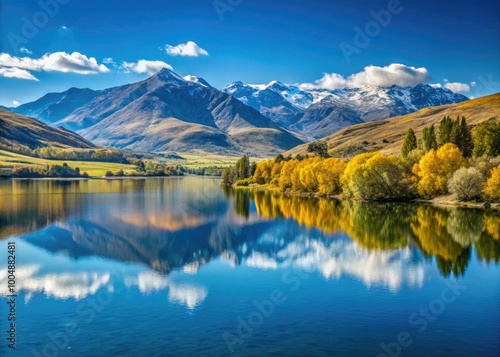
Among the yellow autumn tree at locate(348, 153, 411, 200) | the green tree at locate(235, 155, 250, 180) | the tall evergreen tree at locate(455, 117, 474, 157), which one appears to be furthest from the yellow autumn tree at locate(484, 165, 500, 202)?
the green tree at locate(235, 155, 250, 180)

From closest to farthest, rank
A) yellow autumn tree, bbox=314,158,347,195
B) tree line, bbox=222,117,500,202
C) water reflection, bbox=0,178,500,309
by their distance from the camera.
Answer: water reflection, bbox=0,178,500,309
tree line, bbox=222,117,500,202
yellow autumn tree, bbox=314,158,347,195

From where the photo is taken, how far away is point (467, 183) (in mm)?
92438

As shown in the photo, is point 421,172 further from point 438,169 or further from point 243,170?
point 243,170

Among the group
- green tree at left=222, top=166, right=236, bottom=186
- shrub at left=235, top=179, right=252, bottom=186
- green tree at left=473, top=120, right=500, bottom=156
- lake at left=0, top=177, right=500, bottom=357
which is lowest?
lake at left=0, top=177, right=500, bottom=357

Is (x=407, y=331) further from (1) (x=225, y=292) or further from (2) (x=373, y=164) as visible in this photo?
(2) (x=373, y=164)

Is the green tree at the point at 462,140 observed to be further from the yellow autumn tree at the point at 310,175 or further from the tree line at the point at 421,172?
the yellow autumn tree at the point at 310,175

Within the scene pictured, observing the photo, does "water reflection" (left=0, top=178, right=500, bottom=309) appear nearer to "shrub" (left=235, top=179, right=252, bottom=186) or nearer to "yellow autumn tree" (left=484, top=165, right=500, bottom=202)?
"yellow autumn tree" (left=484, top=165, right=500, bottom=202)

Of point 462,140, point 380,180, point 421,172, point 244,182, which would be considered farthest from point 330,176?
point 244,182

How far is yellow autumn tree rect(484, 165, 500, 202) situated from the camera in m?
87.2

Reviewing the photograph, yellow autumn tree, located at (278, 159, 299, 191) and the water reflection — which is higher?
yellow autumn tree, located at (278, 159, 299, 191)

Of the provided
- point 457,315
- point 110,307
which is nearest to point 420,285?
point 457,315

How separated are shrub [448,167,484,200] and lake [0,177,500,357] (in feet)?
54.7

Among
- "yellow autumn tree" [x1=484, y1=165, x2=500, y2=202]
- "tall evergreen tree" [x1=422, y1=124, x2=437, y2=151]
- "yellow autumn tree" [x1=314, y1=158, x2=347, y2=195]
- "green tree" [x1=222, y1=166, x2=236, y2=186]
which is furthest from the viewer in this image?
"green tree" [x1=222, y1=166, x2=236, y2=186]

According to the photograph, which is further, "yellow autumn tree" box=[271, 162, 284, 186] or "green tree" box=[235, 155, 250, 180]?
"green tree" box=[235, 155, 250, 180]
